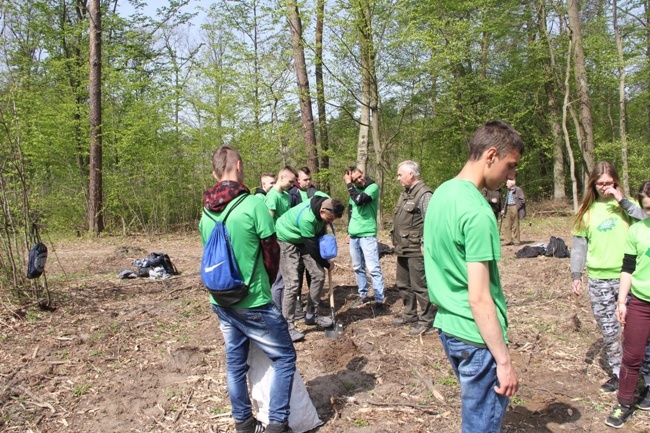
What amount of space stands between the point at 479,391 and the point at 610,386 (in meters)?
2.71

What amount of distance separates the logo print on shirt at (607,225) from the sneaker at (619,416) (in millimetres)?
1286

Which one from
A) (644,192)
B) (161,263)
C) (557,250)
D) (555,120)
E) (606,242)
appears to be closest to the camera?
(644,192)

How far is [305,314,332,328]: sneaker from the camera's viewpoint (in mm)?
5319

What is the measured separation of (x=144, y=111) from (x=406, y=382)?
1395cm

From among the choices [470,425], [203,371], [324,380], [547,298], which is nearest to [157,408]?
[203,371]

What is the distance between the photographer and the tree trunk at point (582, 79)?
1533cm

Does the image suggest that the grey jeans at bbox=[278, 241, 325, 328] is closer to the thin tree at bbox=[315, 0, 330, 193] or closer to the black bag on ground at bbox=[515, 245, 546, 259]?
the black bag on ground at bbox=[515, 245, 546, 259]

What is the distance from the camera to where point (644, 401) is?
3436 millimetres

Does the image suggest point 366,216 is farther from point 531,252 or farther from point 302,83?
point 302,83

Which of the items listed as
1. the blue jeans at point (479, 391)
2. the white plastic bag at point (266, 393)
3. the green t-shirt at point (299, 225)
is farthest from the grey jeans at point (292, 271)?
the blue jeans at point (479, 391)

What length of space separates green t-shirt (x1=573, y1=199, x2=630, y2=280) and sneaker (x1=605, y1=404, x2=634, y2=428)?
3.08 feet

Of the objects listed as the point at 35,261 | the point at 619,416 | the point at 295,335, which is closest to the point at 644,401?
the point at 619,416

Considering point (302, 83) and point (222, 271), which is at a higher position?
point (302, 83)

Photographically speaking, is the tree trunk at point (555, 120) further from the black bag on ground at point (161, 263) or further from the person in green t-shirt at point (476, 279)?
the person in green t-shirt at point (476, 279)
